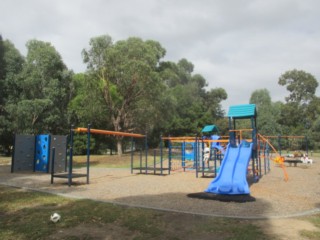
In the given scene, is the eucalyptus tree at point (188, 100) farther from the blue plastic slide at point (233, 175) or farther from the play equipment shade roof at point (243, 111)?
the blue plastic slide at point (233, 175)

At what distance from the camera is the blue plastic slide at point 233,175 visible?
28.1 ft

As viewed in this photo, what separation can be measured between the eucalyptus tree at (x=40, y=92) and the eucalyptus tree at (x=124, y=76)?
5.32 m

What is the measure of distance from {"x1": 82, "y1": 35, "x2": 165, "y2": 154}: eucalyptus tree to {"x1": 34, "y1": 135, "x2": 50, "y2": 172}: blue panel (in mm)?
10791

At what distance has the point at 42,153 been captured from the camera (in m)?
15.8

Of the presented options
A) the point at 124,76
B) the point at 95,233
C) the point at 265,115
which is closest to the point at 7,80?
the point at 124,76

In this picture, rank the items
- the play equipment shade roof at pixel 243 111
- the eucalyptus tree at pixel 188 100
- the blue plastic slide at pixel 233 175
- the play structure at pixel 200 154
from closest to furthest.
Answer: the blue plastic slide at pixel 233 175 < the play equipment shade roof at pixel 243 111 < the play structure at pixel 200 154 < the eucalyptus tree at pixel 188 100

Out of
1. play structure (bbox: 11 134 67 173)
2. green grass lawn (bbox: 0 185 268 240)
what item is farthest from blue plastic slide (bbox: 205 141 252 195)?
play structure (bbox: 11 134 67 173)

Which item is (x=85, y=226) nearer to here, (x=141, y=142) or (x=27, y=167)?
(x=27, y=167)

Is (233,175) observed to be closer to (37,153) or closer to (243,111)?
(243,111)

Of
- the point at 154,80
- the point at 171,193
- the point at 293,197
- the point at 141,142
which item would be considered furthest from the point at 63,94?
the point at 293,197

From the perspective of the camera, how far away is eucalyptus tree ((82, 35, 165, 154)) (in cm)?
2508

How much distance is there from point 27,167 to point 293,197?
13.0 m

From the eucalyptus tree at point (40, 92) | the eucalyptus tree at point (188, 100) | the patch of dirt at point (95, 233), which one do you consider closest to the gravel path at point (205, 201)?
the patch of dirt at point (95, 233)

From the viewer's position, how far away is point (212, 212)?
253 inches
